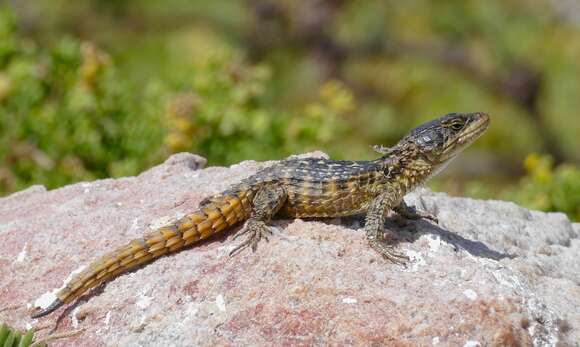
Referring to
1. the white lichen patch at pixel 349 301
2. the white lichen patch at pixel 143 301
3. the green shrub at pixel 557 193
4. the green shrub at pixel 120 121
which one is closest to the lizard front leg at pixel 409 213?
the white lichen patch at pixel 349 301

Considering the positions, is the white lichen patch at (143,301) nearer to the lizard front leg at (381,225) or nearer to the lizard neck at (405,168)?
the lizard front leg at (381,225)

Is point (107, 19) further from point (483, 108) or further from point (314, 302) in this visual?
point (314, 302)

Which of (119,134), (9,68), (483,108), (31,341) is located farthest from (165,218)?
(483,108)

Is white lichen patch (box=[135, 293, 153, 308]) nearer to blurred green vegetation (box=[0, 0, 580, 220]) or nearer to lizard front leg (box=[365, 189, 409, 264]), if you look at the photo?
lizard front leg (box=[365, 189, 409, 264])

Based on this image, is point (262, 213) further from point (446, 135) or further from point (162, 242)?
point (446, 135)

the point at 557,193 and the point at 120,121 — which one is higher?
the point at 120,121

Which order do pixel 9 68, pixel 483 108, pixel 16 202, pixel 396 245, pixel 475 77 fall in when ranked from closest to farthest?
pixel 396 245 < pixel 16 202 < pixel 9 68 < pixel 483 108 < pixel 475 77

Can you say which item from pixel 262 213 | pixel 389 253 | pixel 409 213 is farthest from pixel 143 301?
pixel 409 213

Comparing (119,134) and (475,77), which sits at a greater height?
(475,77)
